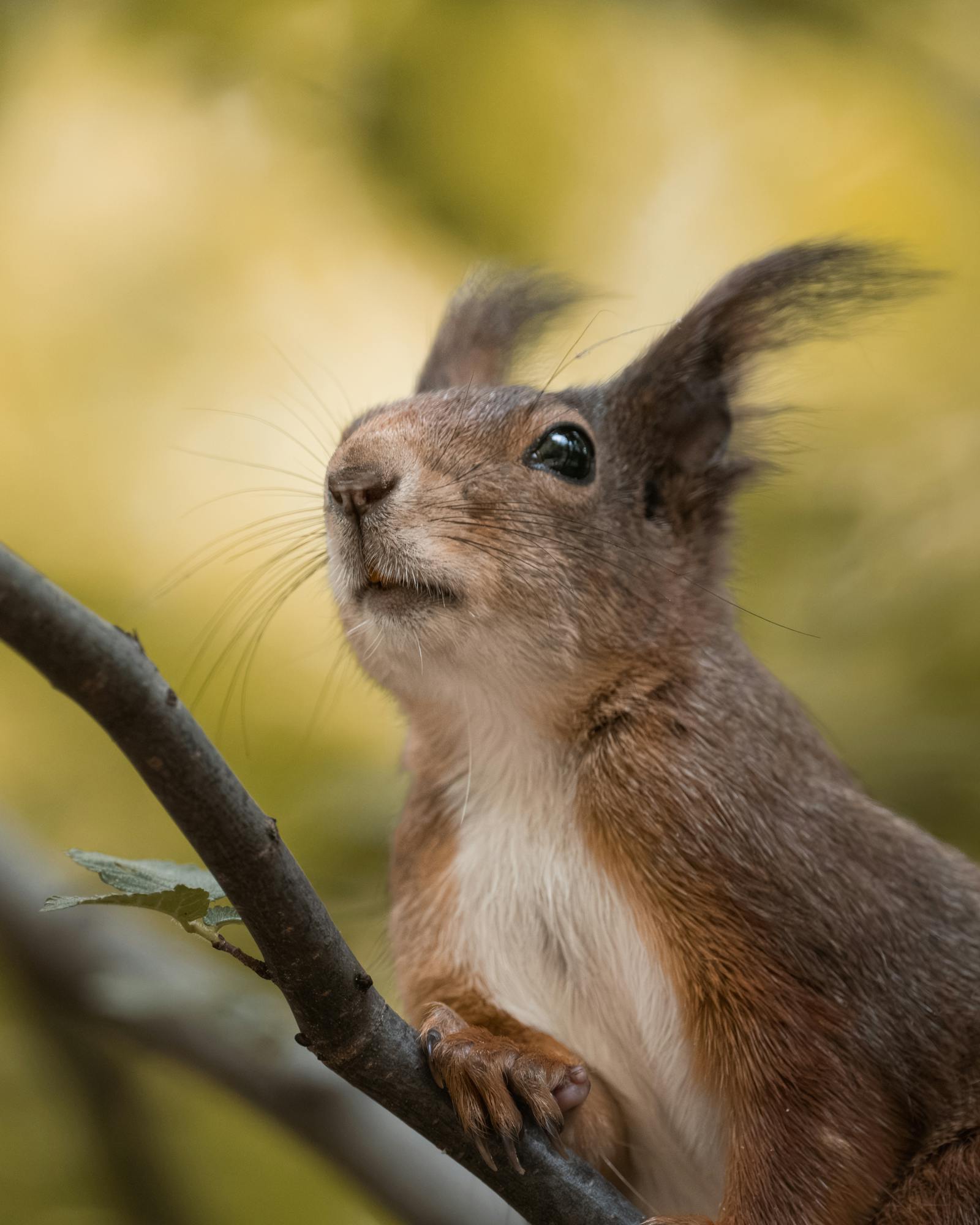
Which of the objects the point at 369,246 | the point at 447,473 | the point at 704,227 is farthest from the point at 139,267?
the point at 447,473

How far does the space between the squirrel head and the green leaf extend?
2.76ft

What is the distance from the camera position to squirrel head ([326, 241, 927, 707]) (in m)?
2.48

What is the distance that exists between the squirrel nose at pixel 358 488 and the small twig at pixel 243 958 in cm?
93

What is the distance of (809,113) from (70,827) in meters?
3.32

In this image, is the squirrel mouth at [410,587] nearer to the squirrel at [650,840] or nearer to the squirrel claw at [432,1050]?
the squirrel at [650,840]

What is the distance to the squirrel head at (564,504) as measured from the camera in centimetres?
248

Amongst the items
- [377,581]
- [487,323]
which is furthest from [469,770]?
[487,323]

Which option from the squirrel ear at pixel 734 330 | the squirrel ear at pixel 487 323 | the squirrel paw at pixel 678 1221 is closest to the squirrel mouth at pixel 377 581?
the squirrel ear at pixel 734 330

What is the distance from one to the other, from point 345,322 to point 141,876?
11.0ft

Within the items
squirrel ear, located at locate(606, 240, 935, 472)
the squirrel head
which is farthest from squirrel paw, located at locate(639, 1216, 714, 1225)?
squirrel ear, located at locate(606, 240, 935, 472)

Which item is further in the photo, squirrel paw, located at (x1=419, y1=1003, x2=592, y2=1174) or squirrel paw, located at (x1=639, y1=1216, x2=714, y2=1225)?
squirrel paw, located at (x1=639, y1=1216, x2=714, y2=1225)

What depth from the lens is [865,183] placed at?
438cm

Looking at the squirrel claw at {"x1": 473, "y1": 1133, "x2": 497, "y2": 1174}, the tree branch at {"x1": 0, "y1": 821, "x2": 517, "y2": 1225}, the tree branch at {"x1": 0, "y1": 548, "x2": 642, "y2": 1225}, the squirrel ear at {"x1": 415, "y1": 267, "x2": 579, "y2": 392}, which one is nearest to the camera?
the tree branch at {"x1": 0, "y1": 548, "x2": 642, "y2": 1225}

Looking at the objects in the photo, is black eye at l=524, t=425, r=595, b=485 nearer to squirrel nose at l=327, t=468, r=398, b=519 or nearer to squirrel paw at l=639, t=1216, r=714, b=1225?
squirrel nose at l=327, t=468, r=398, b=519
